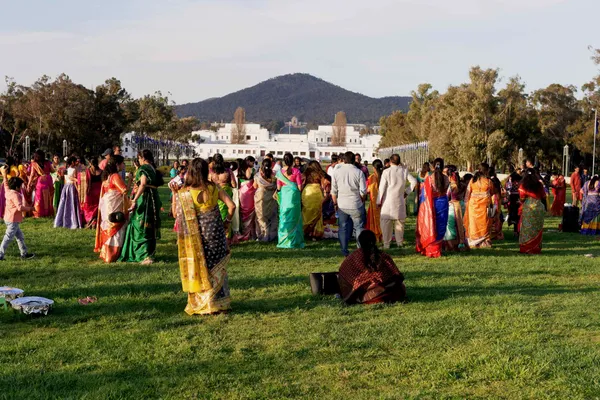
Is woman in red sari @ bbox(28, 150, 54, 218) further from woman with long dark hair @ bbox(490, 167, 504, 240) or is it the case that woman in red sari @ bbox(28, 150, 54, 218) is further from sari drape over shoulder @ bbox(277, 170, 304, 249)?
woman with long dark hair @ bbox(490, 167, 504, 240)

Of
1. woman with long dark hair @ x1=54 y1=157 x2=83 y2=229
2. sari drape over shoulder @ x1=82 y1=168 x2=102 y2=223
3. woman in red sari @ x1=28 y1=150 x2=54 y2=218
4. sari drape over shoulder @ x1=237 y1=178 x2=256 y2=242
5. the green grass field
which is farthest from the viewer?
woman in red sari @ x1=28 y1=150 x2=54 y2=218

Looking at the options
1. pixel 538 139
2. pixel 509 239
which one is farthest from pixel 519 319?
pixel 538 139

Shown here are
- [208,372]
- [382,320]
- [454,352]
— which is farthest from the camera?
[382,320]

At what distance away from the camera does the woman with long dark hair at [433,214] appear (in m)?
11.5

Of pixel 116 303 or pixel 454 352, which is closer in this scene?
pixel 454 352

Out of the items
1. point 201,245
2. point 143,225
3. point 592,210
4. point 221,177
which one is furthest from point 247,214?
point 592,210

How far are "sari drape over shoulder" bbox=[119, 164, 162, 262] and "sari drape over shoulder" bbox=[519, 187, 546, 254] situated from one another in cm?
604

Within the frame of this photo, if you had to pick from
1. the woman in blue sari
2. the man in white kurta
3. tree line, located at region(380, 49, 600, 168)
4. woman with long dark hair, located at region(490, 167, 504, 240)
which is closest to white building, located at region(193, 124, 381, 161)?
tree line, located at region(380, 49, 600, 168)

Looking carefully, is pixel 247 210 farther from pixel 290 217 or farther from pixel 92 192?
pixel 92 192

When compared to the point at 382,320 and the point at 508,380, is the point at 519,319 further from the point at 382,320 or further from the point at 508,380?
the point at 508,380

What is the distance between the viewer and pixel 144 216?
1032cm

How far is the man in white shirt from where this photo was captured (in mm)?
10891

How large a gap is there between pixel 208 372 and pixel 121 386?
0.67 m

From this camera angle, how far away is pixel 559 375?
5.34m
